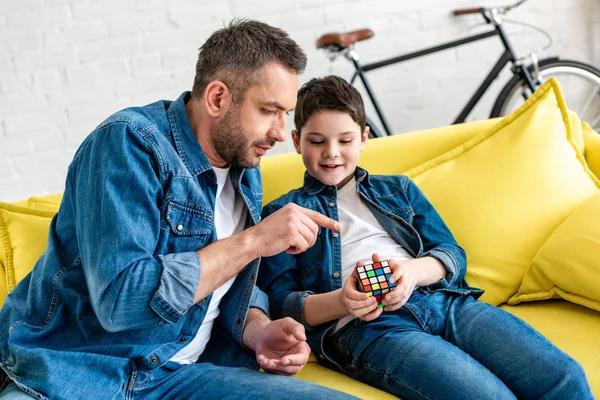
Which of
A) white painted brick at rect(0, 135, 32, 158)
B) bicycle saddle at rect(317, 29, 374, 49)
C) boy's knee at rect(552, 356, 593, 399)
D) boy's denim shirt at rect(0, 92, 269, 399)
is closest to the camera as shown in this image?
boy's denim shirt at rect(0, 92, 269, 399)

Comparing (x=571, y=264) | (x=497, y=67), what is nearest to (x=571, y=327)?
(x=571, y=264)

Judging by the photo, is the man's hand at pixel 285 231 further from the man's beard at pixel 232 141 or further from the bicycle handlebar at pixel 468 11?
the bicycle handlebar at pixel 468 11

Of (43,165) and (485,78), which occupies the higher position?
(485,78)

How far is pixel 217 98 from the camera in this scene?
1.43 meters

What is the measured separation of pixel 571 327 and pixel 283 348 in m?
0.65

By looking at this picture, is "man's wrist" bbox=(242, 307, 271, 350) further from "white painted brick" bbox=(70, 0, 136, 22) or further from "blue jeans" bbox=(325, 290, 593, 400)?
"white painted brick" bbox=(70, 0, 136, 22)

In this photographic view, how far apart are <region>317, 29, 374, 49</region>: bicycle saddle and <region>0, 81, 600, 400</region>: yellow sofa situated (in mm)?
1131

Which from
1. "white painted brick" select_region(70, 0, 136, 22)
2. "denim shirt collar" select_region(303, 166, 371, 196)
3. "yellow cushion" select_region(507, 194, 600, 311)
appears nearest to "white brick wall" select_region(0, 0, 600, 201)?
"white painted brick" select_region(70, 0, 136, 22)

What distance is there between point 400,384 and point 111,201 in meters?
0.65

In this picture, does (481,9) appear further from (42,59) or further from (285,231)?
(285,231)

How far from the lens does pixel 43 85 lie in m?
3.18

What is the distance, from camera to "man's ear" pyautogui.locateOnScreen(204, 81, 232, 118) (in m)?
1.42

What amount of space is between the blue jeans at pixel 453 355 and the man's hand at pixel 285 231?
0.93 feet

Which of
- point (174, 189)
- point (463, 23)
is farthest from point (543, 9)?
point (174, 189)
